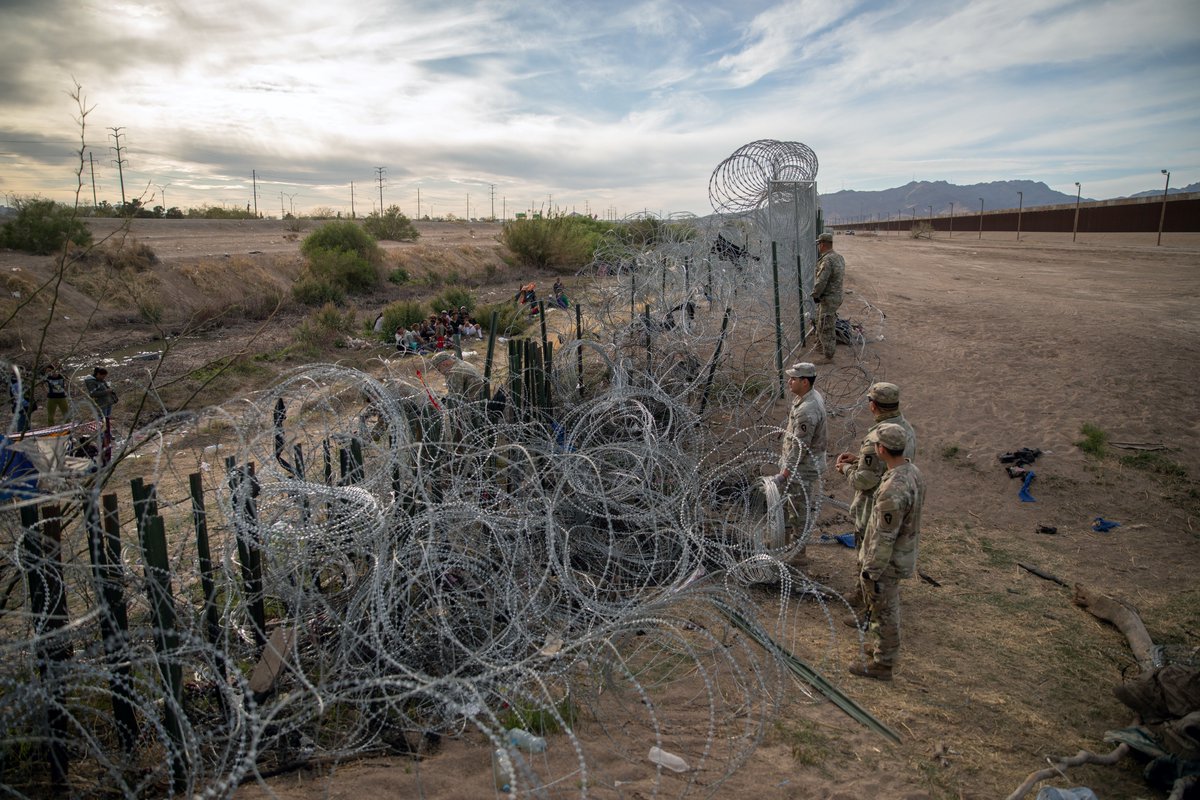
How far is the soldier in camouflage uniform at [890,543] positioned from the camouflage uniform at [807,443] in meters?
0.99

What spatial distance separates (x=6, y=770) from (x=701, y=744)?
3010 mm

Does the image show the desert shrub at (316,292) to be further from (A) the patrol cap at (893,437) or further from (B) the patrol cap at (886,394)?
(A) the patrol cap at (893,437)

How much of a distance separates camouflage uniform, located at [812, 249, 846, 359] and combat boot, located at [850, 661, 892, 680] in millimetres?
6427

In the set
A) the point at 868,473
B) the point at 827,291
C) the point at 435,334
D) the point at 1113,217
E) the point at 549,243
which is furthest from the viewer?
the point at 1113,217

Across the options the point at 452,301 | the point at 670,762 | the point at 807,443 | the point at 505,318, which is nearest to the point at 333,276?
the point at 452,301

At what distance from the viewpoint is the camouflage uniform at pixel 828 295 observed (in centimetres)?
958

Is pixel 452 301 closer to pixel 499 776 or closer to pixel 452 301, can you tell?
pixel 452 301

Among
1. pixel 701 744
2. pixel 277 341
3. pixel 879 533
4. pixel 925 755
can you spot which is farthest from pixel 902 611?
pixel 277 341

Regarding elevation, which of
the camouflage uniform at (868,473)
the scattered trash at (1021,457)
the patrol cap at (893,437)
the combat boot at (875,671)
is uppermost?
the patrol cap at (893,437)

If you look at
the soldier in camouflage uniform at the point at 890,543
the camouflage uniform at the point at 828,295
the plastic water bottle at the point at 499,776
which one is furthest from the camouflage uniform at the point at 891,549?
the camouflage uniform at the point at 828,295

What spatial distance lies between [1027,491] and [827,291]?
3.78m

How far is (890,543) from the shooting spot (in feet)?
13.2

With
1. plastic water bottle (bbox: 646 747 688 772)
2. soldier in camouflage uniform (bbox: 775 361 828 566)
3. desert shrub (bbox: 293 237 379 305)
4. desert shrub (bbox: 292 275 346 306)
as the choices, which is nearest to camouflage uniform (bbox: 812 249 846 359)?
soldier in camouflage uniform (bbox: 775 361 828 566)

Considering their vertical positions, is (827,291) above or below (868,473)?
above
